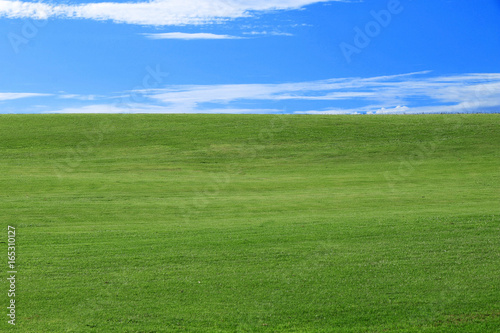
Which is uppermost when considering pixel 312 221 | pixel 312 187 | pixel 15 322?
pixel 312 187

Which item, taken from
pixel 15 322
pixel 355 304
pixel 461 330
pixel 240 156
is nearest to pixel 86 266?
pixel 15 322

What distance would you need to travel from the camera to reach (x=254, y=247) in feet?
47.6

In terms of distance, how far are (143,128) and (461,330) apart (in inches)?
1965

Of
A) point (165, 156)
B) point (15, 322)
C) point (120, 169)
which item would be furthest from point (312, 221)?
point (165, 156)

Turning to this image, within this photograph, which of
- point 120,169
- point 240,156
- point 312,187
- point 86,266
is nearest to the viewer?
point 86,266

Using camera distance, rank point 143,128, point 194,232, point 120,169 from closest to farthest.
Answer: point 194,232 < point 120,169 < point 143,128

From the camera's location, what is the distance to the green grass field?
1021 cm

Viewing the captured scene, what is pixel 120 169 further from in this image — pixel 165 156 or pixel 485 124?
pixel 485 124

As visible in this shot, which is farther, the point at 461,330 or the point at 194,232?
the point at 194,232

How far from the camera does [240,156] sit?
1730 inches

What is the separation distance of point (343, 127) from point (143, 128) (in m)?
25.1

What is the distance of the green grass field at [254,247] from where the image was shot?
10211 mm

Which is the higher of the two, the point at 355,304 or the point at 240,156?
the point at 240,156

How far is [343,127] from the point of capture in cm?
5572
